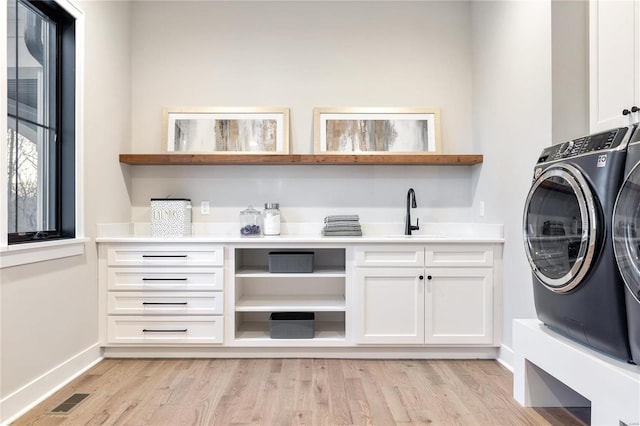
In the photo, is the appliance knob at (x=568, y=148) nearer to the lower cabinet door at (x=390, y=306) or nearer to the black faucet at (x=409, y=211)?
the lower cabinet door at (x=390, y=306)

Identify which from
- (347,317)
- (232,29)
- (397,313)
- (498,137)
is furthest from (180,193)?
(498,137)

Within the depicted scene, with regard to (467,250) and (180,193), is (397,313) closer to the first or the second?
(467,250)

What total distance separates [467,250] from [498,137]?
815 millimetres

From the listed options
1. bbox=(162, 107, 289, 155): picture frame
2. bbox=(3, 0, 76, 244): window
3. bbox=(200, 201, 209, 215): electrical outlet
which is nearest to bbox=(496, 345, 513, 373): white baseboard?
bbox=(162, 107, 289, 155): picture frame

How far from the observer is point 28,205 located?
2121mm

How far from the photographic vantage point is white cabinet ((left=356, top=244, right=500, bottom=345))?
8.52ft

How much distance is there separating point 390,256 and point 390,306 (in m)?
0.34

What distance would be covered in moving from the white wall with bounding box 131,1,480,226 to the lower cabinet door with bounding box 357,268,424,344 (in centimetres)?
64

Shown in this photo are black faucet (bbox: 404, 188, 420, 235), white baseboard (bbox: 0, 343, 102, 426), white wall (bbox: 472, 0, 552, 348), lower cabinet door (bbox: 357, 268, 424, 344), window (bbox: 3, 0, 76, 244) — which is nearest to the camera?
white baseboard (bbox: 0, 343, 102, 426)

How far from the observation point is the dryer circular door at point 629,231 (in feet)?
4.23

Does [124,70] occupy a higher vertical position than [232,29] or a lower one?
lower

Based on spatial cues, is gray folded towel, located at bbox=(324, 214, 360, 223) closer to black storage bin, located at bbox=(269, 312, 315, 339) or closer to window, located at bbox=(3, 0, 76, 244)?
black storage bin, located at bbox=(269, 312, 315, 339)

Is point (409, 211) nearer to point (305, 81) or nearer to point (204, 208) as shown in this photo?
point (305, 81)

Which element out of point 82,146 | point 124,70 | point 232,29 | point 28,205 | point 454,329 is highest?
point 232,29
